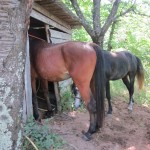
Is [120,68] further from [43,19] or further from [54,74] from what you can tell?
[43,19]

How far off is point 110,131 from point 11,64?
3.73m

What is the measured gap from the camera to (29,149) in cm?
361

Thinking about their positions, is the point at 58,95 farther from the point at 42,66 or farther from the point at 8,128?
the point at 8,128

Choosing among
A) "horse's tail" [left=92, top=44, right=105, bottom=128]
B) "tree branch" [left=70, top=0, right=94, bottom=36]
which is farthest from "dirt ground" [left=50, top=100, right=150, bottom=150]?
"tree branch" [left=70, top=0, right=94, bottom=36]

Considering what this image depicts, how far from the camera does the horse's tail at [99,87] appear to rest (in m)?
4.78

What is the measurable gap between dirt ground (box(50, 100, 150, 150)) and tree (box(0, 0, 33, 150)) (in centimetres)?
203

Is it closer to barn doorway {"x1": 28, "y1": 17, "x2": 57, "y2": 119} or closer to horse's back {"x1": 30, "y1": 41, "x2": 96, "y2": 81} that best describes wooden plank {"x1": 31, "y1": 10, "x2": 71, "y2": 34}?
barn doorway {"x1": 28, "y1": 17, "x2": 57, "y2": 119}

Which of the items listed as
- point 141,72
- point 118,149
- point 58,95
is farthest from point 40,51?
point 141,72

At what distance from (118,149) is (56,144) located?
1222 mm

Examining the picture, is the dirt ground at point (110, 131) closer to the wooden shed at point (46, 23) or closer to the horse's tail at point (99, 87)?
the horse's tail at point (99, 87)

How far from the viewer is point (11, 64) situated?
2102 millimetres

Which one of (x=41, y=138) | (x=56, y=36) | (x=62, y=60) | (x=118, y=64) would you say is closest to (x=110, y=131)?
(x=62, y=60)

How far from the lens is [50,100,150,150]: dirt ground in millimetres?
4684

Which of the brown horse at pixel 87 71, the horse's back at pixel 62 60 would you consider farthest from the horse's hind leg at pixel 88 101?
the horse's back at pixel 62 60
